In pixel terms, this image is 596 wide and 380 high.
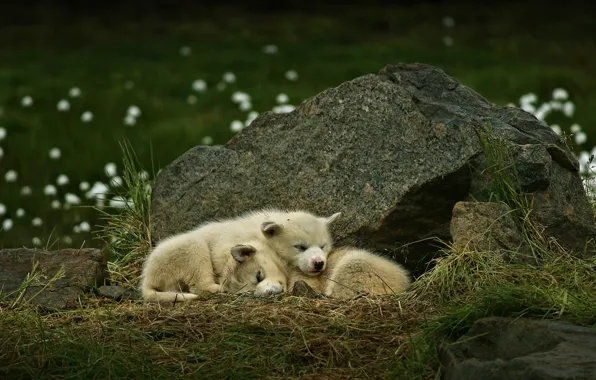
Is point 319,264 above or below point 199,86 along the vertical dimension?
above

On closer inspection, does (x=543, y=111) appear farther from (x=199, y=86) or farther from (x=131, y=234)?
(x=131, y=234)

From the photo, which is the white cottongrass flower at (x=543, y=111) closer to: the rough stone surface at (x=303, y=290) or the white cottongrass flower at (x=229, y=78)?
the white cottongrass flower at (x=229, y=78)

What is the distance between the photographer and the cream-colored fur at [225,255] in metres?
7.07

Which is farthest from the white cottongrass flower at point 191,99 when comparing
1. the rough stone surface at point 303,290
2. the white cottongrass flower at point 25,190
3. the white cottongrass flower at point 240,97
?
the rough stone surface at point 303,290

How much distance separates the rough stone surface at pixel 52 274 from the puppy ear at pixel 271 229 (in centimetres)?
129

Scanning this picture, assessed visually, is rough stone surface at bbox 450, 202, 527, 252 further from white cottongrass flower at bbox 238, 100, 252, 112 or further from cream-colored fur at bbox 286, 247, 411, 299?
white cottongrass flower at bbox 238, 100, 252, 112

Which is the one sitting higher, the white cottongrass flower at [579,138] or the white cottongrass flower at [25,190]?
the white cottongrass flower at [579,138]

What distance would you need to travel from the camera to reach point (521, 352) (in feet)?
16.5

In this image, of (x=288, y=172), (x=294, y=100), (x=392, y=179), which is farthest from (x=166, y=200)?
(x=294, y=100)

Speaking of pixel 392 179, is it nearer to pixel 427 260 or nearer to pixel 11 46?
pixel 427 260

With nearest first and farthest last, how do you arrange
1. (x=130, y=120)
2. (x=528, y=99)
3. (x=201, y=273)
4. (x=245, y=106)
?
(x=201, y=273)
(x=528, y=99)
(x=130, y=120)
(x=245, y=106)

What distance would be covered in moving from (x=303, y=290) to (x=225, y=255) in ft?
2.24

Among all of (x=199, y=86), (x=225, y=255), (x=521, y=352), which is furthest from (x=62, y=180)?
(x=521, y=352)

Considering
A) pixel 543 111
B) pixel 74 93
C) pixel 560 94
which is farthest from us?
pixel 74 93
